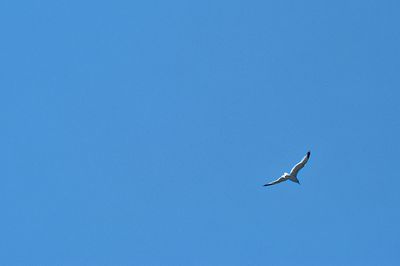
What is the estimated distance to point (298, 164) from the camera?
114438 millimetres

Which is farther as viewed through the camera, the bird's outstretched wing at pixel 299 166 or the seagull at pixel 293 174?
the seagull at pixel 293 174

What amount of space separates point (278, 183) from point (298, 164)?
161 inches

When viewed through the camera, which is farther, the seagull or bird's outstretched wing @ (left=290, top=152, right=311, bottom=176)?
the seagull

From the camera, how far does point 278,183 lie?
4599 inches

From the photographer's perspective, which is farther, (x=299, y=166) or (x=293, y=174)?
(x=293, y=174)
